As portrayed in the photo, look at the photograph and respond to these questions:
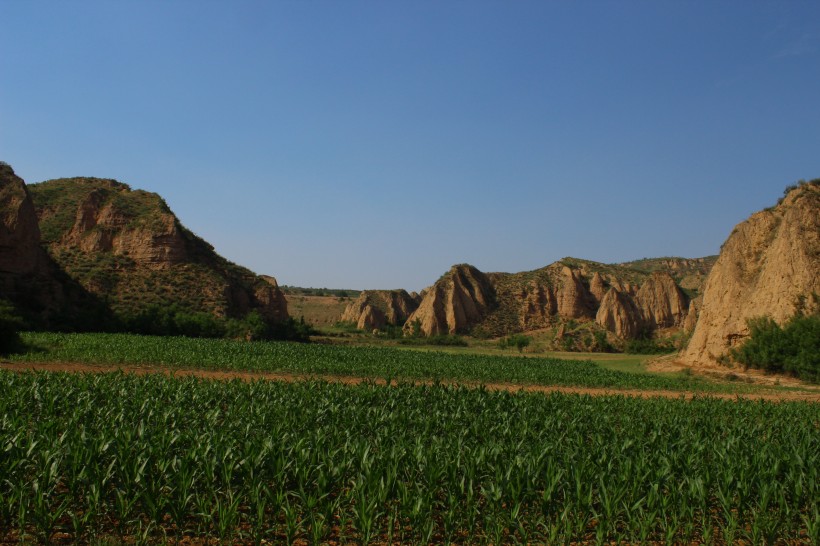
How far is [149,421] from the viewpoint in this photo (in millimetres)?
11547

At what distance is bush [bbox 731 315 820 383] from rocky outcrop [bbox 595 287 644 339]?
160ft

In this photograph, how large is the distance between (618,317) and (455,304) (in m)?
30.6

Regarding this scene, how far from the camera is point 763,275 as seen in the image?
143ft

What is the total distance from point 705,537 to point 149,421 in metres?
10.8

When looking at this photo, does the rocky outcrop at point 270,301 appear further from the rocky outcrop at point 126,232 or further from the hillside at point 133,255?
the rocky outcrop at point 126,232

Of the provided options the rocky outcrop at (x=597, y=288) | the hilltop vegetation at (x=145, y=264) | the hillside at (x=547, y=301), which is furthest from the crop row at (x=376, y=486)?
the rocky outcrop at (x=597, y=288)

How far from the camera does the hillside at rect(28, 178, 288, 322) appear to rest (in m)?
68.1

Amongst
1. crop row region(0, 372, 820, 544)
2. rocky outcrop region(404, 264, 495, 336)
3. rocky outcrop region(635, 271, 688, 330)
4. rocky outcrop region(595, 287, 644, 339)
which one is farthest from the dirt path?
rocky outcrop region(635, 271, 688, 330)

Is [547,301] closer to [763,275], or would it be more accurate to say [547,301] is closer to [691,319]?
[691,319]

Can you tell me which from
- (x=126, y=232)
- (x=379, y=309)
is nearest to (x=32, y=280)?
(x=126, y=232)

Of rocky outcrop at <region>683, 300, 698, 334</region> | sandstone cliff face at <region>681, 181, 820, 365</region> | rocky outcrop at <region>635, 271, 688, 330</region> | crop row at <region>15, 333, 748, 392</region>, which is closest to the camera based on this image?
crop row at <region>15, 333, 748, 392</region>

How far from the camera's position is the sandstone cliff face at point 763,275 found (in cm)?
4016

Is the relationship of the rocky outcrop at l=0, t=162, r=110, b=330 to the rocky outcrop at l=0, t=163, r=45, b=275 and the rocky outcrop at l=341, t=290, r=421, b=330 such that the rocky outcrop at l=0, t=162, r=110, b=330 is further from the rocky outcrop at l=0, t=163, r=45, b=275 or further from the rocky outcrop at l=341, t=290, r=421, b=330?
the rocky outcrop at l=341, t=290, r=421, b=330

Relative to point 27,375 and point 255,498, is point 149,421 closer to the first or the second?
point 255,498
